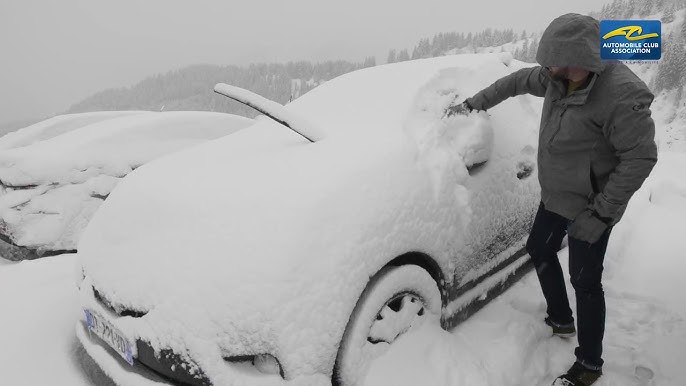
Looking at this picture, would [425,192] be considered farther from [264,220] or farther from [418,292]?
[264,220]

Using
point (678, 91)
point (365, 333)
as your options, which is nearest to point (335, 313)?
point (365, 333)

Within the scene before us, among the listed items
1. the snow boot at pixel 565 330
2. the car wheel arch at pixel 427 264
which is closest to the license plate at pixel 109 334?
the car wheel arch at pixel 427 264

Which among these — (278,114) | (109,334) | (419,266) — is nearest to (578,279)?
(419,266)

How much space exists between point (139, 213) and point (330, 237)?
36.7 inches

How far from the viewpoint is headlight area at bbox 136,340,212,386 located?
1564 millimetres

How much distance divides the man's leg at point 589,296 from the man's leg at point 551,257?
0.20 m

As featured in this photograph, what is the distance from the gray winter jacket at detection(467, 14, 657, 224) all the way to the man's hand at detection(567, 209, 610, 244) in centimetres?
4

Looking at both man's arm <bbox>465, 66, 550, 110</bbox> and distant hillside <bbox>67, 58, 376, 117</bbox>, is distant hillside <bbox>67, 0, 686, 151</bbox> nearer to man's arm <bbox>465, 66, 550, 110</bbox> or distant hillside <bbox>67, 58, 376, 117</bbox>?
distant hillside <bbox>67, 58, 376, 117</bbox>

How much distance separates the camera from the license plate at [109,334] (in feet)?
5.78

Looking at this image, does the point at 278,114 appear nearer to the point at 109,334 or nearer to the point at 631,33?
the point at 109,334

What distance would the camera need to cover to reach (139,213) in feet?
6.39

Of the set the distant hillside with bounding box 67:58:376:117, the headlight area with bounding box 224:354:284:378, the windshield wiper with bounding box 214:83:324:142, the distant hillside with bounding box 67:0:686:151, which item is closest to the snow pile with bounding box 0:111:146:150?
the windshield wiper with bounding box 214:83:324:142

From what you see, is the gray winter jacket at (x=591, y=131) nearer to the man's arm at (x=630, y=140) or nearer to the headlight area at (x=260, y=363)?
the man's arm at (x=630, y=140)

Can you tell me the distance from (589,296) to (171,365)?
1.83m
